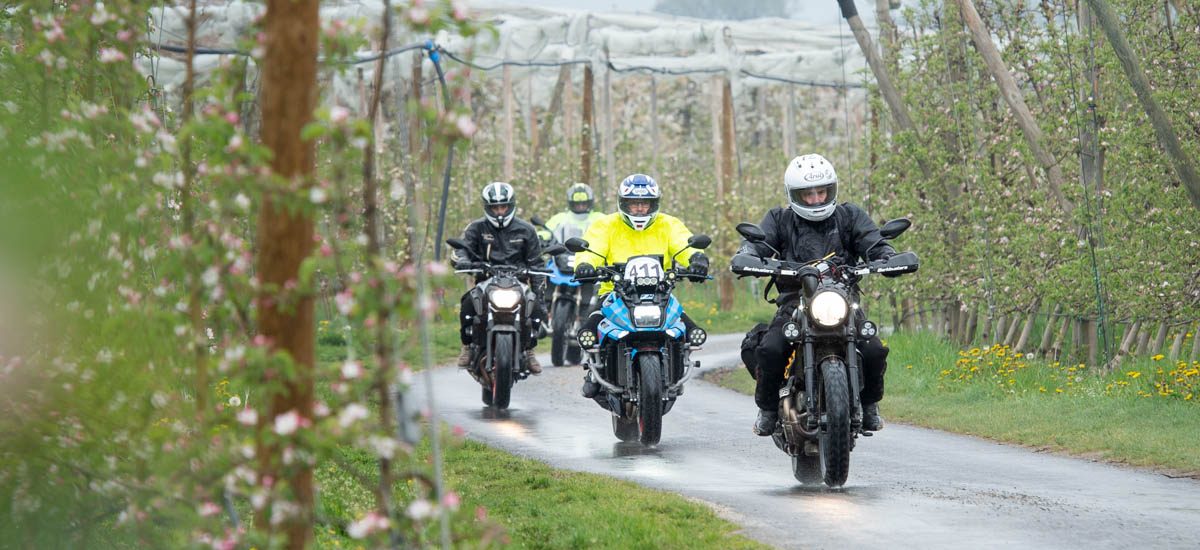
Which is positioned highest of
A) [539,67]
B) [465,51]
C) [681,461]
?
[539,67]

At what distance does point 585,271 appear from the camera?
13.4 metres

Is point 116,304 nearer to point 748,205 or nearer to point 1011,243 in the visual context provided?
point 1011,243

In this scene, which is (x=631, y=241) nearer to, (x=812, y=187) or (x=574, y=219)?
(x=812, y=187)

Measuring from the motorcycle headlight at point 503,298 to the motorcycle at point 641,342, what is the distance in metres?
2.18

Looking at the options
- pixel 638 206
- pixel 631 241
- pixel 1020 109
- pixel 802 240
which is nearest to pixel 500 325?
pixel 631 241

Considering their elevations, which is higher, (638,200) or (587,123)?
(587,123)

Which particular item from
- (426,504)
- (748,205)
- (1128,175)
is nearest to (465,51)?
(426,504)

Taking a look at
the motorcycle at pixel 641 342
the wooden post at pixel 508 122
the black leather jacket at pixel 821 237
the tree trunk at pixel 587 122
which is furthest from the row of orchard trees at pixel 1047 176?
the wooden post at pixel 508 122

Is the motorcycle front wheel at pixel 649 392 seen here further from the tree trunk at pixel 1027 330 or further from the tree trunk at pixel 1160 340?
the tree trunk at pixel 1027 330

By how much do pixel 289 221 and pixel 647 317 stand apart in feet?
26.4

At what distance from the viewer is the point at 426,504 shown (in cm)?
476

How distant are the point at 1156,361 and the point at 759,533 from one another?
9.01 meters

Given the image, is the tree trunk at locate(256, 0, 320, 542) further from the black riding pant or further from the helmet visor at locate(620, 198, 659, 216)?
the helmet visor at locate(620, 198, 659, 216)

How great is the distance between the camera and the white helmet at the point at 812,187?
10.8 metres
